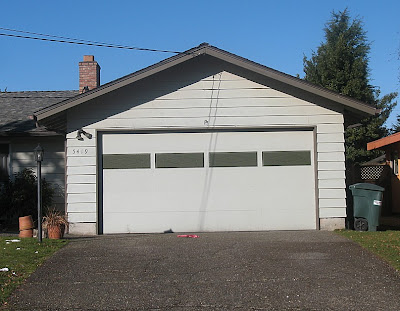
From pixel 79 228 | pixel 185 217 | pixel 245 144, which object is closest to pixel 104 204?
pixel 79 228

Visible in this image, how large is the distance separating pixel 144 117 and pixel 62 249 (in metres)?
3.79

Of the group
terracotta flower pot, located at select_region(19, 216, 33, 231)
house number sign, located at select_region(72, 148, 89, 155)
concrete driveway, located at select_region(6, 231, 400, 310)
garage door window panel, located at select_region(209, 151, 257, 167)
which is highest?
house number sign, located at select_region(72, 148, 89, 155)

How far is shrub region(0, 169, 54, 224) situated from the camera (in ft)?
42.4

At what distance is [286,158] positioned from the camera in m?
11.6

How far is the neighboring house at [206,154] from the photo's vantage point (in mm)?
11430

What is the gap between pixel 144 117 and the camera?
1154cm

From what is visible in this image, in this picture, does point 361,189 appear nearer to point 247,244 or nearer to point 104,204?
point 247,244

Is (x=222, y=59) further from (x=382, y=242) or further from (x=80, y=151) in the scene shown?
(x=382, y=242)

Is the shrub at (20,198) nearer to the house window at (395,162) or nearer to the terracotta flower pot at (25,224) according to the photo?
the terracotta flower pot at (25,224)

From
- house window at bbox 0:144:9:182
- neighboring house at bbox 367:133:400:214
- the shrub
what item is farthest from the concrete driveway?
neighboring house at bbox 367:133:400:214

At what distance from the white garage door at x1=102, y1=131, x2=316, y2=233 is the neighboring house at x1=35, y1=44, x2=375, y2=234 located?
0.02 m

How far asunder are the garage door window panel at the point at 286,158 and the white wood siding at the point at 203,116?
1.10 feet

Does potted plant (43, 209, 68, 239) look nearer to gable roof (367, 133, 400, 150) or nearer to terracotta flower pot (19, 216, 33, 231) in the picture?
terracotta flower pot (19, 216, 33, 231)

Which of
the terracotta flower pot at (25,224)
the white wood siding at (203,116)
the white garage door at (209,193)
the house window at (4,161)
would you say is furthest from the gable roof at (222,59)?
the house window at (4,161)
